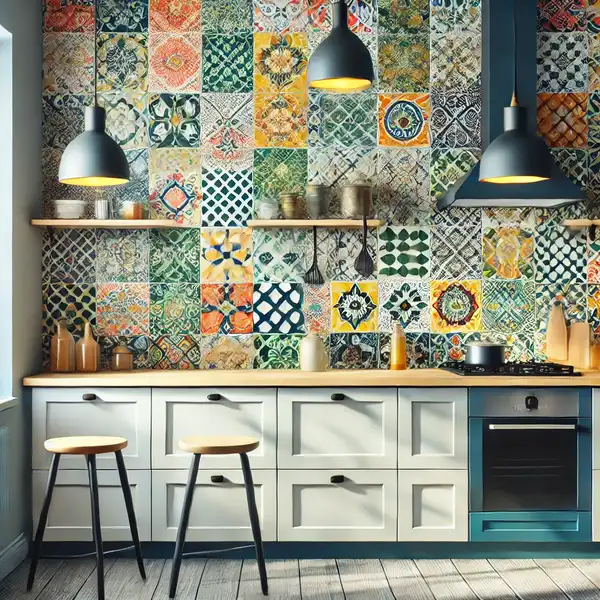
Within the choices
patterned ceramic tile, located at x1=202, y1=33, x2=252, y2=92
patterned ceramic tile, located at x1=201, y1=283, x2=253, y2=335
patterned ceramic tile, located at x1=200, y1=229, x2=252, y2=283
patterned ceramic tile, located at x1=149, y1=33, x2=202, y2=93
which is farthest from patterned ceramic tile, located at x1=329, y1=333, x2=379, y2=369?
patterned ceramic tile, located at x1=149, y1=33, x2=202, y2=93

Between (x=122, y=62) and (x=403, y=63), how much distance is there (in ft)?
5.27

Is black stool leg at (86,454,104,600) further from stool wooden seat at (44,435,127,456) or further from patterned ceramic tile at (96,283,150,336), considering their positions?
patterned ceramic tile at (96,283,150,336)

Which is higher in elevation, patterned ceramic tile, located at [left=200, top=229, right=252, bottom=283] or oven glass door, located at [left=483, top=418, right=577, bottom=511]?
patterned ceramic tile, located at [left=200, top=229, right=252, bottom=283]

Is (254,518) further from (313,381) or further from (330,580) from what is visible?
(313,381)

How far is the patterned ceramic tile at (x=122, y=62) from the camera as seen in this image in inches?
179

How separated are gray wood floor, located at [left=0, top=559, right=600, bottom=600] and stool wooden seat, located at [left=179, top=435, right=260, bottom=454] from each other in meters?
0.65

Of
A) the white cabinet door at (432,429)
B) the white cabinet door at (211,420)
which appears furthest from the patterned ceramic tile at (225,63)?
the white cabinet door at (432,429)

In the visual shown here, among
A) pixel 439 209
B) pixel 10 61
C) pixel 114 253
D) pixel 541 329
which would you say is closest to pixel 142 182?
pixel 114 253

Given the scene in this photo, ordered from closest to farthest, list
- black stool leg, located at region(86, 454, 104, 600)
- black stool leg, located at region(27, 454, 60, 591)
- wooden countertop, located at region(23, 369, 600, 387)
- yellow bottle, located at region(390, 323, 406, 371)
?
black stool leg, located at region(86, 454, 104, 600), black stool leg, located at region(27, 454, 60, 591), wooden countertop, located at region(23, 369, 600, 387), yellow bottle, located at region(390, 323, 406, 371)

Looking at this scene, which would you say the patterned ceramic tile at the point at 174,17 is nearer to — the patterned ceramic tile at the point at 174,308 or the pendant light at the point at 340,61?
the patterned ceramic tile at the point at 174,308

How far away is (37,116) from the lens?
14.5 ft

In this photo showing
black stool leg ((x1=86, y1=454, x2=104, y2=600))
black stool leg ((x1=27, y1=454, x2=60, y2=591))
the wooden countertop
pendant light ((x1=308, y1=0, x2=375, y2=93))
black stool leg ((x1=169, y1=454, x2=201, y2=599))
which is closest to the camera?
pendant light ((x1=308, y1=0, x2=375, y2=93))

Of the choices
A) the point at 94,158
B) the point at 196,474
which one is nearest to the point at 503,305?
the point at 196,474

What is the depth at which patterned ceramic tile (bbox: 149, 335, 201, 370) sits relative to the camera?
14.9 ft
